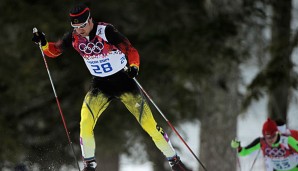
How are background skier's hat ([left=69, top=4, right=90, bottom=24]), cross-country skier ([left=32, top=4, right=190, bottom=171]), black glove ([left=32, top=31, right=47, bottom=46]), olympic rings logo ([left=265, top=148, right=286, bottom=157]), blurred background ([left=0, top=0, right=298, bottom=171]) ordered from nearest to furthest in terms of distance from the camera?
background skier's hat ([left=69, top=4, right=90, bottom=24]) → cross-country skier ([left=32, top=4, right=190, bottom=171]) → black glove ([left=32, top=31, right=47, bottom=46]) → olympic rings logo ([left=265, top=148, right=286, bottom=157]) → blurred background ([left=0, top=0, right=298, bottom=171])

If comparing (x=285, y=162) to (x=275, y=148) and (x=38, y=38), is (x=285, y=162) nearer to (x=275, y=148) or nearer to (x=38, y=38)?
(x=275, y=148)

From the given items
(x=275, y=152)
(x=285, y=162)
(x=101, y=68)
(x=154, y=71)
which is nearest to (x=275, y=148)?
(x=275, y=152)

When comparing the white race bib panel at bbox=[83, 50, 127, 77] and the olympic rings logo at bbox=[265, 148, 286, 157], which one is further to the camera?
the olympic rings logo at bbox=[265, 148, 286, 157]

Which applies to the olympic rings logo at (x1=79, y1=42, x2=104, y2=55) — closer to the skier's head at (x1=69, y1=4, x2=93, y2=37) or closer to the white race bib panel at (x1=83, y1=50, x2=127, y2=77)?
the white race bib panel at (x1=83, y1=50, x2=127, y2=77)

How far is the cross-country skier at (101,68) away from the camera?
27.7 ft

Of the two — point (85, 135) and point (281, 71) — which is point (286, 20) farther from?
point (85, 135)

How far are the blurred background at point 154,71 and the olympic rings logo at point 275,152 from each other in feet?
9.03

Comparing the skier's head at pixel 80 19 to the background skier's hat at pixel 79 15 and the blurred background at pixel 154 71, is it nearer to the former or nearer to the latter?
the background skier's hat at pixel 79 15

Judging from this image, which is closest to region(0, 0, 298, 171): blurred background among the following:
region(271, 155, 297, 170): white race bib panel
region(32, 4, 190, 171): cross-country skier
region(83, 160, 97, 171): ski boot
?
region(271, 155, 297, 170): white race bib panel

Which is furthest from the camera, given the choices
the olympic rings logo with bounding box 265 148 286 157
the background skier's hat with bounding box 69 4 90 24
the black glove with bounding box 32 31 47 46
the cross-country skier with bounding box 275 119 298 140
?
the olympic rings logo with bounding box 265 148 286 157

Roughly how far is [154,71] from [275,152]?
13.5 ft

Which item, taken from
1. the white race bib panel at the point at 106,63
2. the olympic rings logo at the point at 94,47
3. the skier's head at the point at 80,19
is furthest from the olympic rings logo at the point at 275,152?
the skier's head at the point at 80,19

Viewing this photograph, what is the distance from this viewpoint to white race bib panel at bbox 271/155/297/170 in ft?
37.6

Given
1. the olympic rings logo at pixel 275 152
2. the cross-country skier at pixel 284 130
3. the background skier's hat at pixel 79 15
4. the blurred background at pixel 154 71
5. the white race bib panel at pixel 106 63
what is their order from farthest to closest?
the blurred background at pixel 154 71 < the olympic rings logo at pixel 275 152 < the cross-country skier at pixel 284 130 < the white race bib panel at pixel 106 63 < the background skier's hat at pixel 79 15
